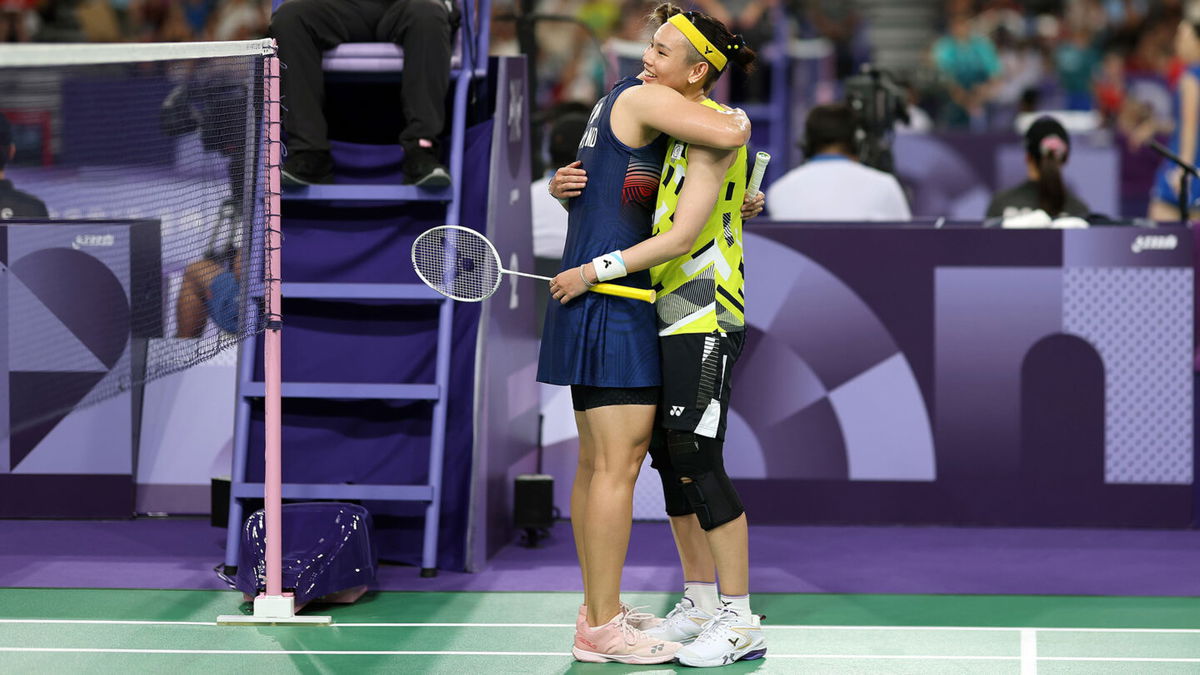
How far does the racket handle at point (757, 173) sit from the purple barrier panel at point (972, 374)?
6.31ft

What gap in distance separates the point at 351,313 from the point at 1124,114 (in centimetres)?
1285

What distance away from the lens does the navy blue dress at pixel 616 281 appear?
16.9 ft

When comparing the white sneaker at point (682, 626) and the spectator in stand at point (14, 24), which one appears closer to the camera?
the white sneaker at point (682, 626)

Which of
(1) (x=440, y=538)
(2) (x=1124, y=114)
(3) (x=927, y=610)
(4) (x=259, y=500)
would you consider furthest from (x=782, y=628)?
(2) (x=1124, y=114)

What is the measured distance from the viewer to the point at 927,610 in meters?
6.07

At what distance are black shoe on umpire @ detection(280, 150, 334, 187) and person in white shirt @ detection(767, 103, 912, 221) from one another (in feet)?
8.78

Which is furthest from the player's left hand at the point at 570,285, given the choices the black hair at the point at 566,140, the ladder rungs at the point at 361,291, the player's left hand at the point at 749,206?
the black hair at the point at 566,140

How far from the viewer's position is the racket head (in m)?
5.89

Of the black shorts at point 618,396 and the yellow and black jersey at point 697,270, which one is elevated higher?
the yellow and black jersey at point 697,270

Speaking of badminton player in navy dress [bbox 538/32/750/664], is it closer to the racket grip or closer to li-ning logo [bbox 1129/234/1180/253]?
the racket grip

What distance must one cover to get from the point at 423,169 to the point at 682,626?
2.10m

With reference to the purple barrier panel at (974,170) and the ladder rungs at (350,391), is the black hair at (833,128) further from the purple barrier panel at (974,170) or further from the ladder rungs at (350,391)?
the purple barrier panel at (974,170)

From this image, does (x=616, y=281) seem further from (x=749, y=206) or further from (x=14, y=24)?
(x=14, y=24)

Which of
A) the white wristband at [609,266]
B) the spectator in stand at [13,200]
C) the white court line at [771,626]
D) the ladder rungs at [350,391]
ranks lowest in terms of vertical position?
the white court line at [771,626]
